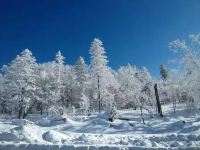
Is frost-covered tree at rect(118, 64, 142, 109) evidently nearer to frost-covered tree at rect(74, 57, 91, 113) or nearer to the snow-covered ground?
frost-covered tree at rect(74, 57, 91, 113)

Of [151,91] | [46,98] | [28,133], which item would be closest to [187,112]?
[151,91]

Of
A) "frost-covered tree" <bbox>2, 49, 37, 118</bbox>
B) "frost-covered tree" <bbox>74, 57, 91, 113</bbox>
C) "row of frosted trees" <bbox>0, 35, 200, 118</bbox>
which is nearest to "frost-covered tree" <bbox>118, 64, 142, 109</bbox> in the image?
"row of frosted trees" <bbox>0, 35, 200, 118</bbox>

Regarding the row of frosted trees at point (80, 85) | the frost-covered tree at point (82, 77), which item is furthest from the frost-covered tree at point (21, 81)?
the frost-covered tree at point (82, 77)

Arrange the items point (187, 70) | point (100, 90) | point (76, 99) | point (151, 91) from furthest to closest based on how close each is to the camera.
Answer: point (76, 99)
point (151, 91)
point (100, 90)
point (187, 70)

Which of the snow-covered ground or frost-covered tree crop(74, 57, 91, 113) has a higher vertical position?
frost-covered tree crop(74, 57, 91, 113)

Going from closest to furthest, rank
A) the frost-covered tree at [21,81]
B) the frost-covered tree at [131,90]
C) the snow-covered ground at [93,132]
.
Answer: the snow-covered ground at [93,132] < the frost-covered tree at [21,81] < the frost-covered tree at [131,90]

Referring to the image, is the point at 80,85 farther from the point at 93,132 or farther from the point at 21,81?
the point at 93,132

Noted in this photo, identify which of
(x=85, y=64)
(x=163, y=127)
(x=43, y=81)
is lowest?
(x=163, y=127)

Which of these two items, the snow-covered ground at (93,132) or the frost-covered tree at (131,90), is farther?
the frost-covered tree at (131,90)

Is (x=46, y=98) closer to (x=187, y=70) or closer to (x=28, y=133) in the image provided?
(x=187, y=70)

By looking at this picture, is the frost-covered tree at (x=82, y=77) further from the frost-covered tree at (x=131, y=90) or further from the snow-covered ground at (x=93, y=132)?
the snow-covered ground at (x=93, y=132)

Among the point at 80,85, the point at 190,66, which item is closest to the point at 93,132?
the point at 190,66

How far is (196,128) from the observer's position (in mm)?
28703

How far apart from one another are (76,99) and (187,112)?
1097 inches
